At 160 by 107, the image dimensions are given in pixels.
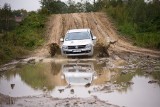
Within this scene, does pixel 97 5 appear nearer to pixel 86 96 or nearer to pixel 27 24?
pixel 27 24

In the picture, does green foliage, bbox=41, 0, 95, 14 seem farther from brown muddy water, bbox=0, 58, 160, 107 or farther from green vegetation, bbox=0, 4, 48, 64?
brown muddy water, bbox=0, 58, 160, 107

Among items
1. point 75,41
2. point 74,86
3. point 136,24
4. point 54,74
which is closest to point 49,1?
point 136,24

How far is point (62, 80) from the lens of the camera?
48.3ft

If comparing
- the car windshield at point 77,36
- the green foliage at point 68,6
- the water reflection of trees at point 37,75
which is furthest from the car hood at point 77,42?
the green foliage at point 68,6

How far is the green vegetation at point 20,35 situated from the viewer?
75.3ft

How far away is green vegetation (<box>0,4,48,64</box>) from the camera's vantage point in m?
22.9

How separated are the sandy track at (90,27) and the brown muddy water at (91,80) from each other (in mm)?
5023

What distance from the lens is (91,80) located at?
47.2 feet

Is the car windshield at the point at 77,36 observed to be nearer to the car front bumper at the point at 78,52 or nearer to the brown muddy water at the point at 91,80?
the car front bumper at the point at 78,52

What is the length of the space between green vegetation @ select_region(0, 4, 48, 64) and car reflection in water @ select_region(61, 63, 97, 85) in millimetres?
5174

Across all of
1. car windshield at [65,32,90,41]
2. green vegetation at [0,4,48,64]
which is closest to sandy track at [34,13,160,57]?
green vegetation at [0,4,48,64]

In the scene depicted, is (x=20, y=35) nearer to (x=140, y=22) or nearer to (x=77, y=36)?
(x=77, y=36)

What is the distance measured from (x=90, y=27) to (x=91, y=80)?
65.3 feet

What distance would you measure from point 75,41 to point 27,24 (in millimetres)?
16147
